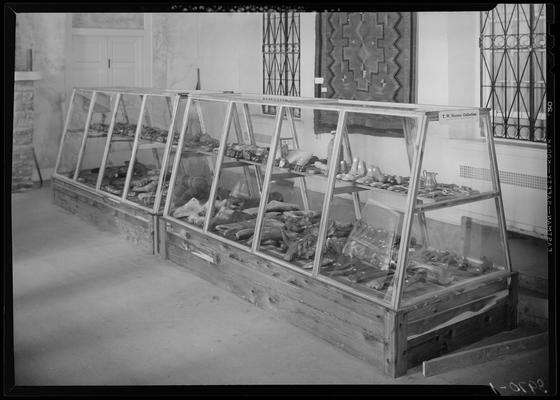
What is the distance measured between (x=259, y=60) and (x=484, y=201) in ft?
14.5

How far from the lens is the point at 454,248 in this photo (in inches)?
178

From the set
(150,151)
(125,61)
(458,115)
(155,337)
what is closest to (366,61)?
(150,151)

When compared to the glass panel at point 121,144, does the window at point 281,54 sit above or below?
above

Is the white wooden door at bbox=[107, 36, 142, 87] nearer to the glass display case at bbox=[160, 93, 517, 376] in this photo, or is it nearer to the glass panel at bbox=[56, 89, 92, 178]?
the glass panel at bbox=[56, 89, 92, 178]

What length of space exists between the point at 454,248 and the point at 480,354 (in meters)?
0.74

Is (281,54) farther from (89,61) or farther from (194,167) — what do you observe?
(194,167)

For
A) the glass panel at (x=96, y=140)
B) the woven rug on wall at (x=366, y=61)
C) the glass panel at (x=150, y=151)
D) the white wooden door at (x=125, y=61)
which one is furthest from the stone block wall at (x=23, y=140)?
the woven rug on wall at (x=366, y=61)

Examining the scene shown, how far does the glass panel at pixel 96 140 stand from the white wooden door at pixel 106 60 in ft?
0.69

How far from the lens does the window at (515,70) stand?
16.9ft

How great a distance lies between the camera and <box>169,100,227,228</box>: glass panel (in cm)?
581

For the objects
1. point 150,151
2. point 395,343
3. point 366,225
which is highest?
point 150,151

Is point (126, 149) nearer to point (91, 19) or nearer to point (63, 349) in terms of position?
point (91, 19)

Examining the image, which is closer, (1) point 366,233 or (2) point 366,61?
(1) point 366,233

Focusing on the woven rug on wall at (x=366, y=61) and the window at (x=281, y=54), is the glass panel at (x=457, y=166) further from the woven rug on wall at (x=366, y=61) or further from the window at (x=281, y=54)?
the window at (x=281, y=54)
